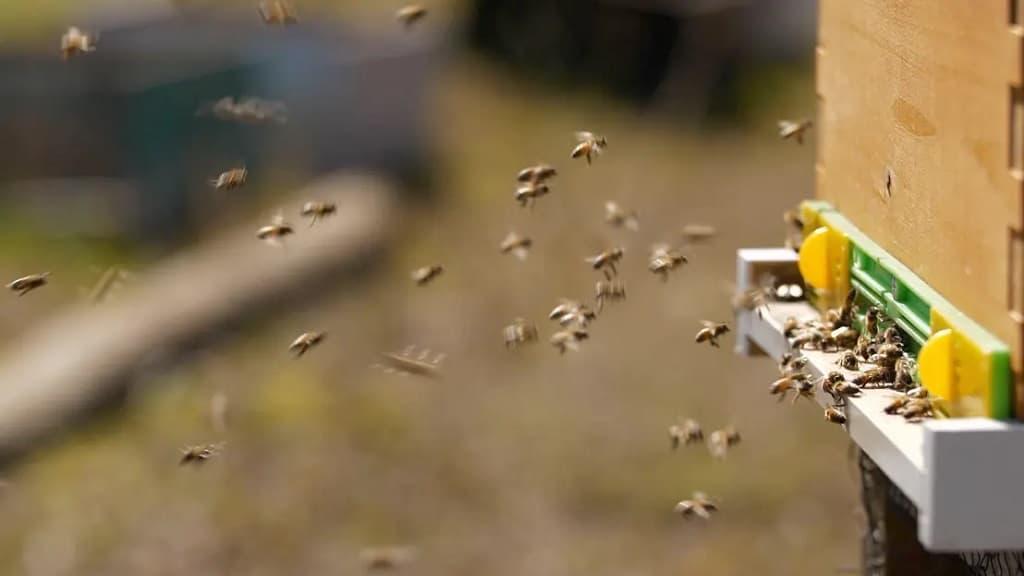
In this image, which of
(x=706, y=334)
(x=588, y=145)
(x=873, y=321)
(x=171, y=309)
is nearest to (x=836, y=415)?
(x=873, y=321)

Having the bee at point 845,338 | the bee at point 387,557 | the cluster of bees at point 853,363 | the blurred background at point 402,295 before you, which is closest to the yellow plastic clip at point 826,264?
the cluster of bees at point 853,363

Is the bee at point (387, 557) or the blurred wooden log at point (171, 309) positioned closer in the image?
the bee at point (387, 557)

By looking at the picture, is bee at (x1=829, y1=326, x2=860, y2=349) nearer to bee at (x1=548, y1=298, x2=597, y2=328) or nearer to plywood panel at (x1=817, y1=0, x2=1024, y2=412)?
plywood panel at (x1=817, y1=0, x2=1024, y2=412)

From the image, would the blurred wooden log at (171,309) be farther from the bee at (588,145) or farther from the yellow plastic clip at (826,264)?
the yellow plastic clip at (826,264)

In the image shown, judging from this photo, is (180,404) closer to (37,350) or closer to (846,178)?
(37,350)

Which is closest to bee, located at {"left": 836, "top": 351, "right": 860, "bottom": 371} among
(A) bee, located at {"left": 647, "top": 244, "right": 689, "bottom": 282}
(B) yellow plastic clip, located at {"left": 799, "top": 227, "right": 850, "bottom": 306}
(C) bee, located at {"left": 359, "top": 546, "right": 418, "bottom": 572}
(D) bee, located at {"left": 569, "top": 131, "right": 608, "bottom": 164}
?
(B) yellow plastic clip, located at {"left": 799, "top": 227, "right": 850, "bottom": 306}

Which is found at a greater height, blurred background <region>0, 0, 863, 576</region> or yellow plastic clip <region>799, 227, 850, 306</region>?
yellow plastic clip <region>799, 227, 850, 306</region>
